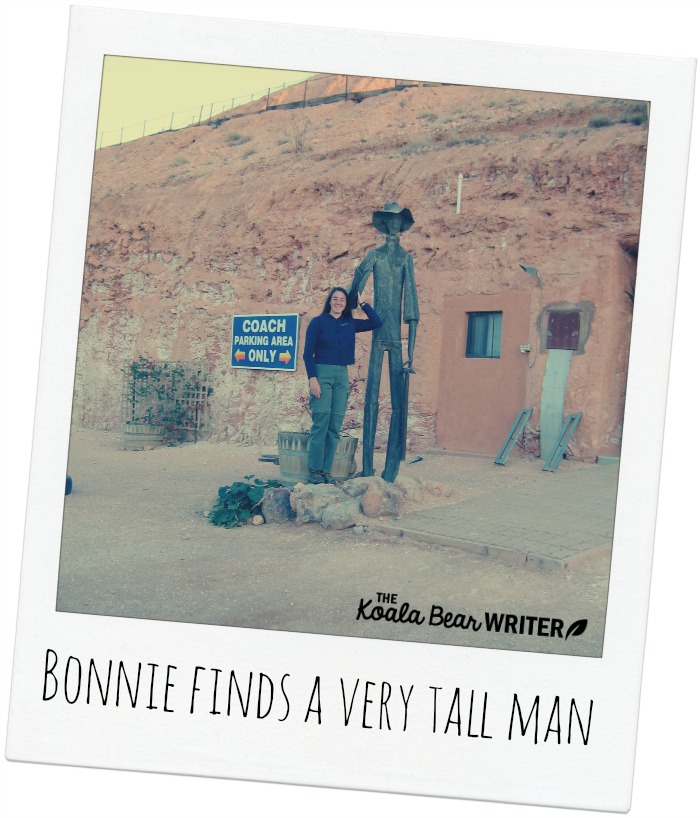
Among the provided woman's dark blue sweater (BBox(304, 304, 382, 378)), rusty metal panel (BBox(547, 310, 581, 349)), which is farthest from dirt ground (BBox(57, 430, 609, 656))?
rusty metal panel (BBox(547, 310, 581, 349))

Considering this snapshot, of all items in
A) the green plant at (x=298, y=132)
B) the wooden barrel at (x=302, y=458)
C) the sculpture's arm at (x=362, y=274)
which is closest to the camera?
the sculpture's arm at (x=362, y=274)

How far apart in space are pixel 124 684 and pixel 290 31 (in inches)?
142

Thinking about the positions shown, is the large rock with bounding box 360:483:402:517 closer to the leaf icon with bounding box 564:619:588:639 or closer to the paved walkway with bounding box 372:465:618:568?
the paved walkway with bounding box 372:465:618:568

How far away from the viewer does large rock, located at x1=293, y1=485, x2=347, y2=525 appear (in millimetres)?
5590

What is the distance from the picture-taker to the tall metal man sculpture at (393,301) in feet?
19.4

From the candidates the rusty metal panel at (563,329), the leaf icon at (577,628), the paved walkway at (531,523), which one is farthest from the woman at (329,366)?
the rusty metal panel at (563,329)

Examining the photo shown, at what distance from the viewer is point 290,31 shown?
4.05 metres

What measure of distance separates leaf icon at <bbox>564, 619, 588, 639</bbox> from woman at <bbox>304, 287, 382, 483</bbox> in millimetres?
2650

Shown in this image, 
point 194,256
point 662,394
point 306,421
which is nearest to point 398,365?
point 662,394

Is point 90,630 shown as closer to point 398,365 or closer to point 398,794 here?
point 398,794

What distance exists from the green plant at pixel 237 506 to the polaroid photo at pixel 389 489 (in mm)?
17

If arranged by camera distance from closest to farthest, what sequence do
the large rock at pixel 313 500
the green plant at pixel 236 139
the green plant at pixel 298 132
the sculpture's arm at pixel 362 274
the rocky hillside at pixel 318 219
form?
the large rock at pixel 313 500
the sculpture's arm at pixel 362 274
the rocky hillside at pixel 318 219
the green plant at pixel 236 139
the green plant at pixel 298 132

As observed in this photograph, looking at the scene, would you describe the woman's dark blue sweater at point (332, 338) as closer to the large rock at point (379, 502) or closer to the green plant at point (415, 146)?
the large rock at point (379, 502)

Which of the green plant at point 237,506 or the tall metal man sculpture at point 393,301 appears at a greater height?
the tall metal man sculpture at point 393,301
